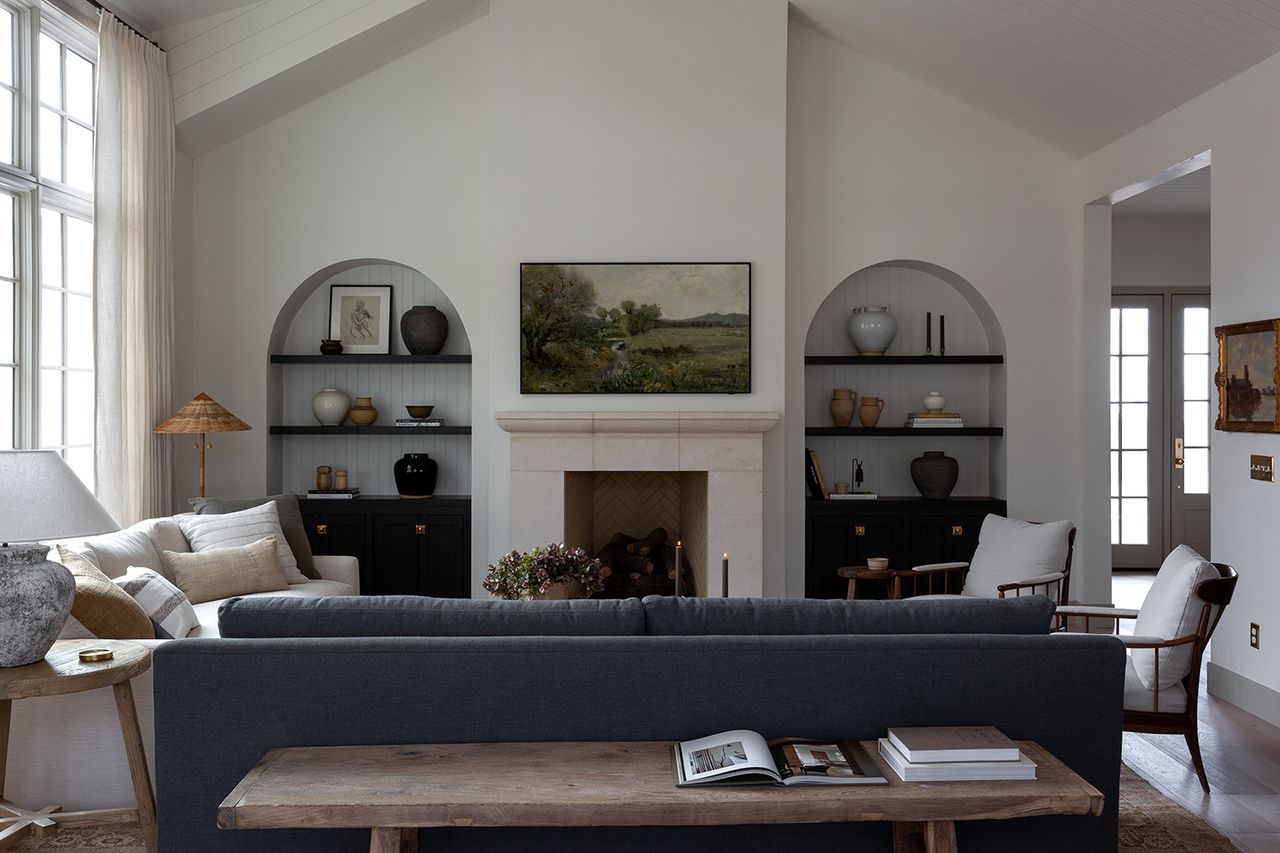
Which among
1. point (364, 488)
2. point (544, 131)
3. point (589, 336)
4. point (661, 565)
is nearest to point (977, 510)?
point (661, 565)

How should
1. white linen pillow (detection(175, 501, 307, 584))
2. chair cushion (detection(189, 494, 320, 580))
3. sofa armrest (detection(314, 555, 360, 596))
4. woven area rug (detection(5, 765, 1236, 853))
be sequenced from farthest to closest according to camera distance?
1. sofa armrest (detection(314, 555, 360, 596))
2. chair cushion (detection(189, 494, 320, 580))
3. white linen pillow (detection(175, 501, 307, 584))
4. woven area rug (detection(5, 765, 1236, 853))

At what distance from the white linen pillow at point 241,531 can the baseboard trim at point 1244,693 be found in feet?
15.6

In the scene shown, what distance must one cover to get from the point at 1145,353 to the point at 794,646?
733cm

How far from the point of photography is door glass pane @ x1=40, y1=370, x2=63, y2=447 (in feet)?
16.2

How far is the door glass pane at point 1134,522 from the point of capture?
8.59 metres

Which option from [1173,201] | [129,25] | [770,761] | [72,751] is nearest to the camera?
[770,761]

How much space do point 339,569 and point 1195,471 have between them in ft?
23.5

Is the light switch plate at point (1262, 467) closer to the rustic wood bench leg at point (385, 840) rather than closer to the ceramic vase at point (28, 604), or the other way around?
the rustic wood bench leg at point (385, 840)

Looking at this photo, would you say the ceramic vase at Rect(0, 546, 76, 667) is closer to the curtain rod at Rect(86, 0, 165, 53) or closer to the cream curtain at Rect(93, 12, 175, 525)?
the cream curtain at Rect(93, 12, 175, 525)

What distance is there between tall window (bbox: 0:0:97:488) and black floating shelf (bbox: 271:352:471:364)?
1452mm

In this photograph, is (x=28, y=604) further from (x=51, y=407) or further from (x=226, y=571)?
(x=51, y=407)

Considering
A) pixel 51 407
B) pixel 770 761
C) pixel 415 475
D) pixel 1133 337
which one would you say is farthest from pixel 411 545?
pixel 1133 337

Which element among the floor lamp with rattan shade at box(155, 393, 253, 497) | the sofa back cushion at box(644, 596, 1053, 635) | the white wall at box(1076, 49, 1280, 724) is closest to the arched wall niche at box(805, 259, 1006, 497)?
the white wall at box(1076, 49, 1280, 724)

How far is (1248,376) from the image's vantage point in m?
4.68
